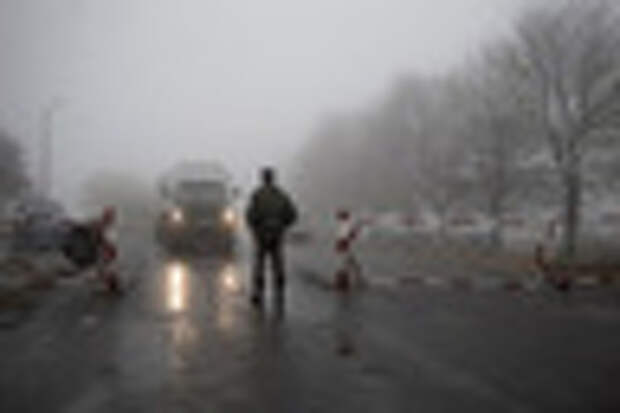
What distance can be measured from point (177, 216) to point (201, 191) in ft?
8.38

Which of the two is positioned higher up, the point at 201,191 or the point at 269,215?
the point at 201,191

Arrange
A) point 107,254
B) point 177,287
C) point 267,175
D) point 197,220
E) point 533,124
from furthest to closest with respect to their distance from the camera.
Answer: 1. point 533,124
2. point 197,220
3. point 177,287
4. point 107,254
5. point 267,175

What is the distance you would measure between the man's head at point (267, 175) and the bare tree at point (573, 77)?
14.3 m

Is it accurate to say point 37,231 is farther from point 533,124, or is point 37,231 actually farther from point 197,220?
point 533,124

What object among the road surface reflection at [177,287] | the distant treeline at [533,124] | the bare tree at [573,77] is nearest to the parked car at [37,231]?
the road surface reflection at [177,287]

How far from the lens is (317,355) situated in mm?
8273

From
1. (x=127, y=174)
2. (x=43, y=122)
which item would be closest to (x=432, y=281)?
(x=43, y=122)

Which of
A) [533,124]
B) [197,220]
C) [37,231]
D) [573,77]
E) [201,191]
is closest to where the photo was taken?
[573,77]

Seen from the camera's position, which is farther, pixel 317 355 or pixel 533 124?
pixel 533 124

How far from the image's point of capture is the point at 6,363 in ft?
25.5

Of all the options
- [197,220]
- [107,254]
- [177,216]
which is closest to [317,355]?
[107,254]

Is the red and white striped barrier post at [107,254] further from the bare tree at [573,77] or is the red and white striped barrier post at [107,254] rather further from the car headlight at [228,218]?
the bare tree at [573,77]

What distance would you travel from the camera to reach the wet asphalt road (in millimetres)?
6215

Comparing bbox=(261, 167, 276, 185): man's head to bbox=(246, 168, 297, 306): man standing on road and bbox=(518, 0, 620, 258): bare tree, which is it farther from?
bbox=(518, 0, 620, 258): bare tree
